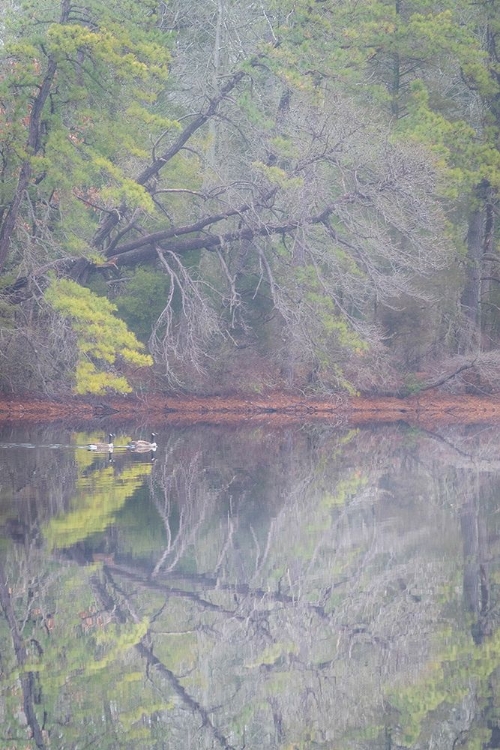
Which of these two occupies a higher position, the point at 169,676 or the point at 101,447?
the point at 101,447

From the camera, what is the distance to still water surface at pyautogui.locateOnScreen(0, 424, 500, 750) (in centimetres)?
778

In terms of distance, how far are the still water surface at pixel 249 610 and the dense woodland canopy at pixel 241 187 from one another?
9.42m

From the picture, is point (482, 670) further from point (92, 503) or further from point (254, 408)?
point (254, 408)

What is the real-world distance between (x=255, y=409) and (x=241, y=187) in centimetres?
649

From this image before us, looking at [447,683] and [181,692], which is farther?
[447,683]

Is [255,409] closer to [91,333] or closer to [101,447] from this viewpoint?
[91,333]

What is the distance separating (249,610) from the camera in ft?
33.7

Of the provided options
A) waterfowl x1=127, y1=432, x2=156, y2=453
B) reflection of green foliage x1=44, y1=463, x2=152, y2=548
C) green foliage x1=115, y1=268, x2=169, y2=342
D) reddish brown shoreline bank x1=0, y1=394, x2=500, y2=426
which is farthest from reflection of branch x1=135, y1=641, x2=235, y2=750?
green foliage x1=115, y1=268, x2=169, y2=342

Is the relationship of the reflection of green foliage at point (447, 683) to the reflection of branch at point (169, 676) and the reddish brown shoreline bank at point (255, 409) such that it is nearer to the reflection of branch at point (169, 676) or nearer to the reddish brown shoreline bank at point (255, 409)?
the reflection of branch at point (169, 676)

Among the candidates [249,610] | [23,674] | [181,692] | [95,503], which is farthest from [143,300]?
[181,692]

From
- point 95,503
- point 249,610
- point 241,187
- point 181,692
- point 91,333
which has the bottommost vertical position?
point 181,692

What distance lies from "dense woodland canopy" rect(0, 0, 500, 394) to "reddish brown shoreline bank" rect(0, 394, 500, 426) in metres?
0.55

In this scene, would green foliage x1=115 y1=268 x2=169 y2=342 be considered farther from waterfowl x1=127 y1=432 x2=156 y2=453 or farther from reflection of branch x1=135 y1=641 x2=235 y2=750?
Result: reflection of branch x1=135 y1=641 x2=235 y2=750

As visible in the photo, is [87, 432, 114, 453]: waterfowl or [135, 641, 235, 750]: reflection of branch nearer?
[135, 641, 235, 750]: reflection of branch
